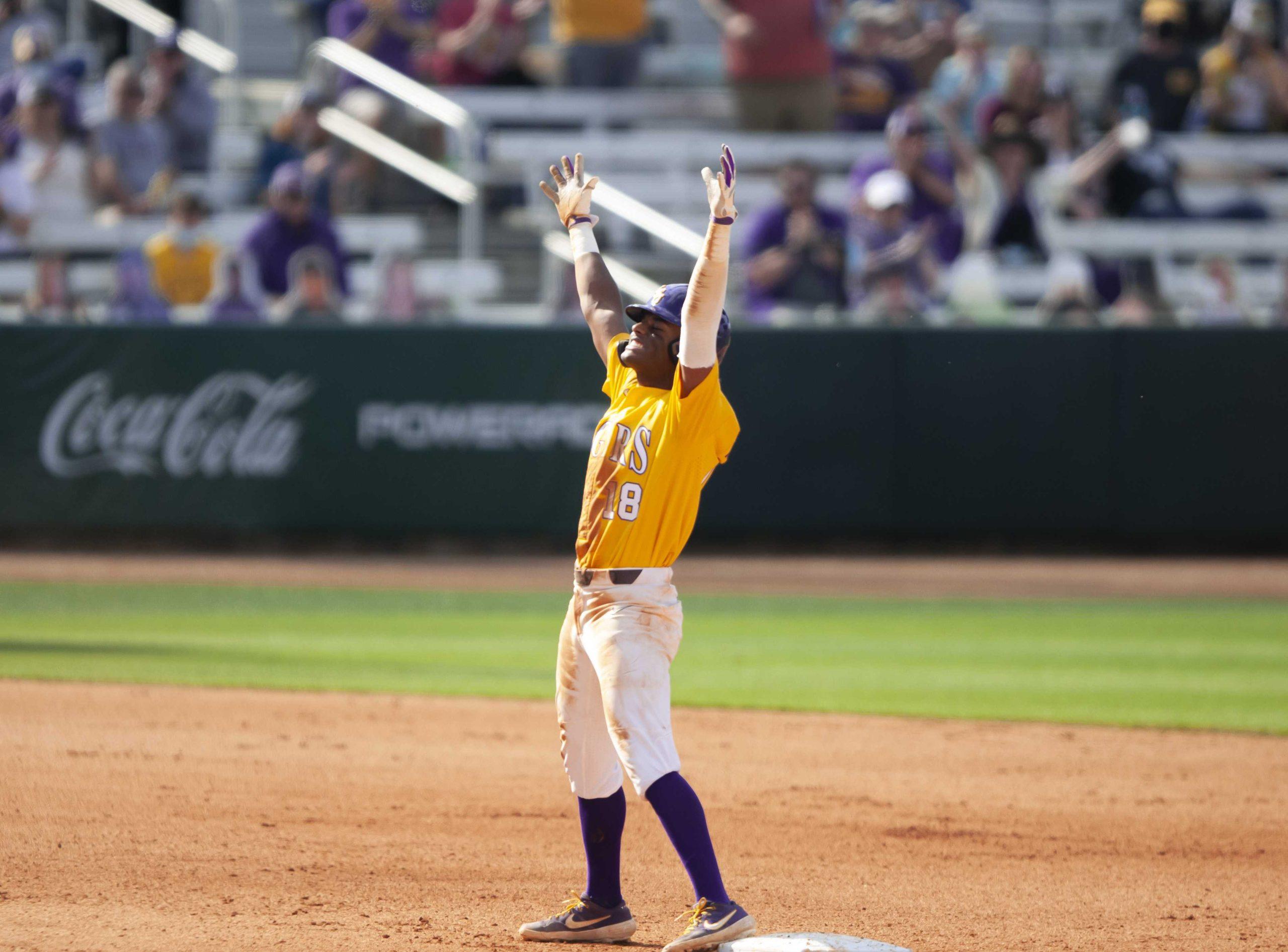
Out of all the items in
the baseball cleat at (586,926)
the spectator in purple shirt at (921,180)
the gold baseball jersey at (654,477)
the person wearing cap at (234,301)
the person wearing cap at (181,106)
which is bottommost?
the baseball cleat at (586,926)

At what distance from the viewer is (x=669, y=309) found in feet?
15.1

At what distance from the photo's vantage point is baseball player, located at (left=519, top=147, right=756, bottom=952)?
4414 millimetres

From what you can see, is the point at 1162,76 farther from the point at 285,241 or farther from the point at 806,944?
the point at 806,944

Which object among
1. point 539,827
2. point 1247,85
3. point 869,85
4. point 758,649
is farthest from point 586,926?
point 1247,85

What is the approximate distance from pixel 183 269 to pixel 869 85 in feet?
24.2

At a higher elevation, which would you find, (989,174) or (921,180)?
(989,174)

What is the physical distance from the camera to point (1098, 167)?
635 inches

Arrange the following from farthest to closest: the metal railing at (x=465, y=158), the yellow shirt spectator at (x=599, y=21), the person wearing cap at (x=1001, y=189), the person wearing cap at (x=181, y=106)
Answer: the yellow shirt spectator at (x=599, y=21) → the person wearing cap at (x=181, y=106) → the person wearing cap at (x=1001, y=189) → the metal railing at (x=465, y=158)

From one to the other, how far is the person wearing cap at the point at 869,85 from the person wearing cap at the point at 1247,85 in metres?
3.25

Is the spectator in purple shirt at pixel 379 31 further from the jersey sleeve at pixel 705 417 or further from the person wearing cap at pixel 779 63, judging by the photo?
the jersey sleeve at pixel 705 417

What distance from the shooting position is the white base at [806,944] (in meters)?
4.19

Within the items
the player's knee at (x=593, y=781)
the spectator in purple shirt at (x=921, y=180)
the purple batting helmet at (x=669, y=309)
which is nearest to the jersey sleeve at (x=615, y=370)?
the purple batting helmet at (x=669, y=309)

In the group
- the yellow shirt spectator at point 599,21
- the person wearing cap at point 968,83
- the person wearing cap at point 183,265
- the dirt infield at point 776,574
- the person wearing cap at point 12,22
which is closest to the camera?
the dirt infield at point 776,574

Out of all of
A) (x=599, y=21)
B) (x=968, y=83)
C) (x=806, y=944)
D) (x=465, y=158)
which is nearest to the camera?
(x=806, y=944)
